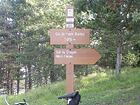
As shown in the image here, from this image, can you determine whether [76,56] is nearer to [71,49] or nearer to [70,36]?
[71,49]

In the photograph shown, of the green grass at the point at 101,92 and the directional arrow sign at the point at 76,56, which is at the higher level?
the directional arrow sign at the point at 76,56

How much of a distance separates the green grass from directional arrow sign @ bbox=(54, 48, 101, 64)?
82.8 inches

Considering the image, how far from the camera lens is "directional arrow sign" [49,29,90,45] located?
362 inches

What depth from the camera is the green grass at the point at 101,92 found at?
11.5m

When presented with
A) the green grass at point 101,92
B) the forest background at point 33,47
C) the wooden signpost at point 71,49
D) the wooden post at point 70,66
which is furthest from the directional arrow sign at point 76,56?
the forest background at point 33,47

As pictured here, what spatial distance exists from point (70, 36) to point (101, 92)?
464 cm

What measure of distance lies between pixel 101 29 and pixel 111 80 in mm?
2109

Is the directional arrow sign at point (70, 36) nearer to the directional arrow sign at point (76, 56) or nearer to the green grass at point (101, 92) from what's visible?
the directional arrow sign at point (76, 56)

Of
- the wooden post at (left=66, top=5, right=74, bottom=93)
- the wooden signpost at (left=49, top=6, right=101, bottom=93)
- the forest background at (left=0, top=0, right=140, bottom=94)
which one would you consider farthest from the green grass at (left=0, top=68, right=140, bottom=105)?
the forest background at (left=0, top=0, right=140, bottom=94)

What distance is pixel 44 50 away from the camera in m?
30.5

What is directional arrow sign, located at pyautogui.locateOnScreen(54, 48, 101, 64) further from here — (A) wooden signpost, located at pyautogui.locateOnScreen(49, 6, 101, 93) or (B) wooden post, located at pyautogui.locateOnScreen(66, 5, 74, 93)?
(B) wooden post, located at pyautogui.locateOnScreen(66, 5, 74, 93)

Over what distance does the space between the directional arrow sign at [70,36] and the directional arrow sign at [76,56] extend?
8.5 inches

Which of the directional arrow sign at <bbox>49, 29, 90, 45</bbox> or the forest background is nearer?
the directional arrow sign at <bbox>49, 29, 90, 45</bbox>

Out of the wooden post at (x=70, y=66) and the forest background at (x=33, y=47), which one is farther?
the forest background at (x=33, y=47)
